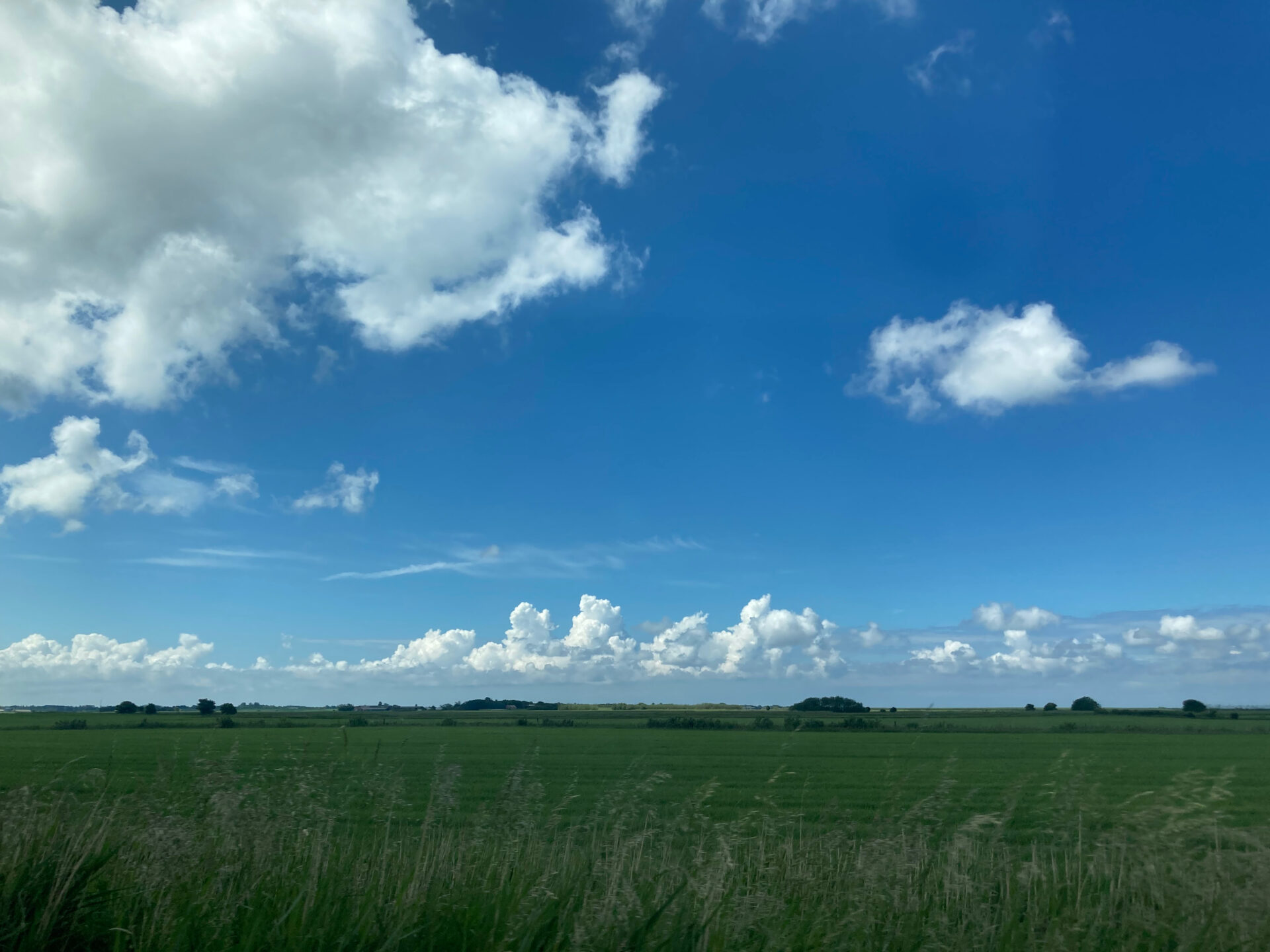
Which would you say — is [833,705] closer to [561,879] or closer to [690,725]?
[690,725]

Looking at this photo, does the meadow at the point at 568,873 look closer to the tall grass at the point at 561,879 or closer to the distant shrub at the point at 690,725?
the tall grass at the point at 561,879

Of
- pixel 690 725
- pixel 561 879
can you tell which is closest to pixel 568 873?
pixel 561 879

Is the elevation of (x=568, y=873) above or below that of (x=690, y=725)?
above

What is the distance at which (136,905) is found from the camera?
4.47 meters

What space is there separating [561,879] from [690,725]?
11273 cm

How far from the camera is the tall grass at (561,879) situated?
4184 millimetres

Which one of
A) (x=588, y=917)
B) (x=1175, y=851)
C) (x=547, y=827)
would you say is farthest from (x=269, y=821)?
(x=1175, y=851)

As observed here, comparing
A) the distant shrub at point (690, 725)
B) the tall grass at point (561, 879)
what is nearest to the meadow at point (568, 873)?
the tall grass at point (561, 879)

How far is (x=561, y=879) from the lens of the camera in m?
5.15

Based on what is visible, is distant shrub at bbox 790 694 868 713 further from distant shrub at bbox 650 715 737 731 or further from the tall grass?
the tall grass

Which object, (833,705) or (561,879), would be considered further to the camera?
(833,705)

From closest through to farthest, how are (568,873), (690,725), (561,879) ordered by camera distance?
1. (561,879)
2. (568,873)
3. (690,725)

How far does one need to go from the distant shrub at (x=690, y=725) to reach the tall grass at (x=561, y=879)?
99.4 m

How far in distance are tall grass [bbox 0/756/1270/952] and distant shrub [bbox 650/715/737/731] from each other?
99.4 m
